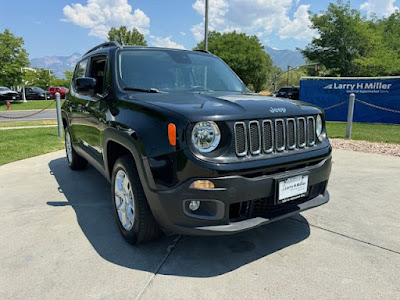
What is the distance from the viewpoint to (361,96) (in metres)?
13.3

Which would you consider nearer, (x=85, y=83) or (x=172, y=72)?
(x=85, y=83)

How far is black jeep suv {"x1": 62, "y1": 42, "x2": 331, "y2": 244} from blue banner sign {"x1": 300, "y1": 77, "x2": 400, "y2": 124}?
32.0 feet

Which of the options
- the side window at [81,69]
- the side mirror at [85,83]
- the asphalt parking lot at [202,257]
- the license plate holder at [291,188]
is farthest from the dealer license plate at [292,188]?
the side window at [81,69]

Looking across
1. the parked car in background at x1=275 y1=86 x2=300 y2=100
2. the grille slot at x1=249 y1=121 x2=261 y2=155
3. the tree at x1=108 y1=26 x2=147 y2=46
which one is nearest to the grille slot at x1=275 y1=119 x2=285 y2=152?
the grille slot at x1=249 y1=121 x2=261 y2=155

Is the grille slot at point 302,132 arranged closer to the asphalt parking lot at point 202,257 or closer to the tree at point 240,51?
the asphalt parking lot at point 202,257

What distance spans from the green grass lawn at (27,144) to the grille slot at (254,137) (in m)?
5.57

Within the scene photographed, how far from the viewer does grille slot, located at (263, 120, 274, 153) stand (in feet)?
8.38

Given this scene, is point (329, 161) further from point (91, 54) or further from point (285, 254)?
point (91, 54)

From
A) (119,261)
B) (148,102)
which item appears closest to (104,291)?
(119,261)

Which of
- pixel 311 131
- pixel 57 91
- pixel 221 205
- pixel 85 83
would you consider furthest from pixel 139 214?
Answer: pixel 57 91

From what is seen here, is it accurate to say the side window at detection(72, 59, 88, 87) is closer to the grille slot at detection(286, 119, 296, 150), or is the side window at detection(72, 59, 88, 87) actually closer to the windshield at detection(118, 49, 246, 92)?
the windshield at detection(118, 49, 246, 92)

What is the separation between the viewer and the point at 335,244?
2.96 meters

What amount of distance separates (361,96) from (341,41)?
79.1 ft

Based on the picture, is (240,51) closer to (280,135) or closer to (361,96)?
(361,96)
